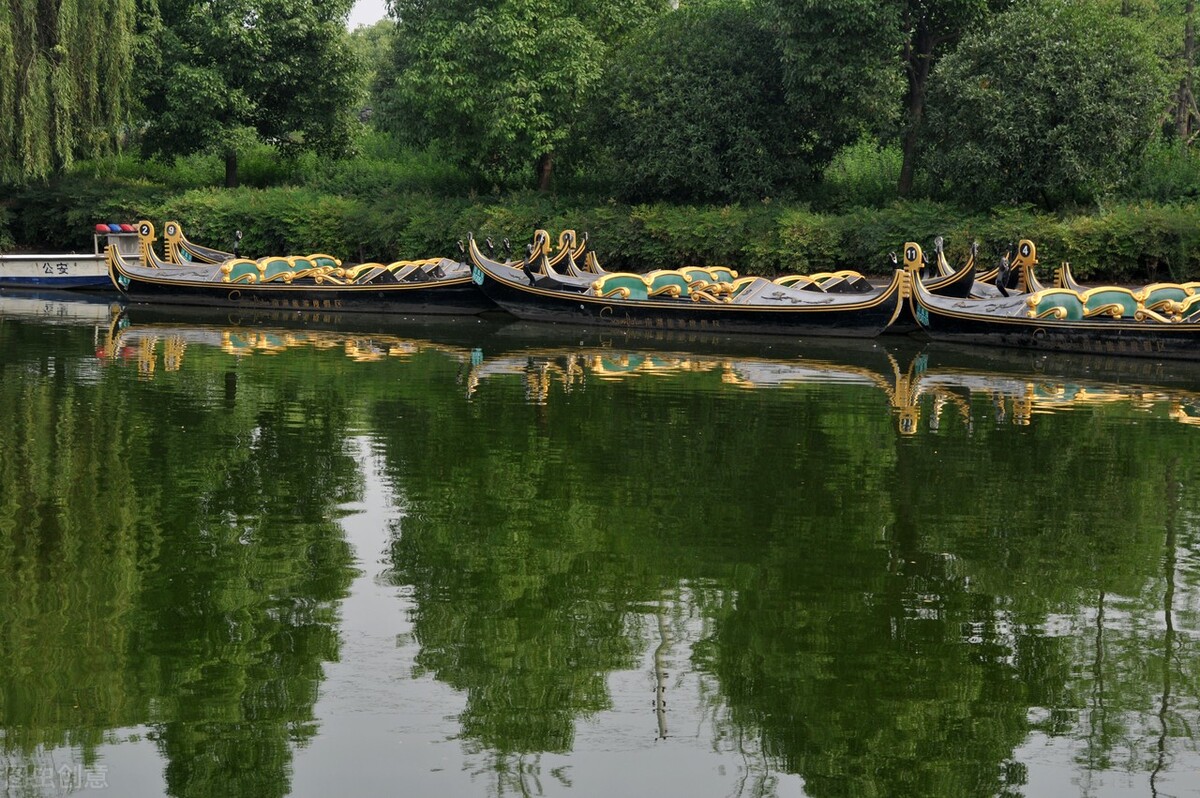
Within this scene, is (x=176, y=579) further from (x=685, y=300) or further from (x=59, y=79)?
(x=59, y=79)

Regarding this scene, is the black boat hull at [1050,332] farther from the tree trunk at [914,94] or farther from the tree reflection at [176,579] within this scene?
the tree reflection at [176,579]

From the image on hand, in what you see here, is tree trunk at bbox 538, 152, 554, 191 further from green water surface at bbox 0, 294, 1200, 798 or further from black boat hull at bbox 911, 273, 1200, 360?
green water surface at bbox 0, 294, 1200, 798

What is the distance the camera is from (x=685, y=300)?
26.5 m

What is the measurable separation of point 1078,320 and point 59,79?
24.0 meters

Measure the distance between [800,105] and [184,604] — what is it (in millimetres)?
25403

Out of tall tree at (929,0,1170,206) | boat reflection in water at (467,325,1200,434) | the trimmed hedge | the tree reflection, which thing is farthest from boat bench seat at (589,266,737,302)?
the tree reflection

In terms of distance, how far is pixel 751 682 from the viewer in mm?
7781

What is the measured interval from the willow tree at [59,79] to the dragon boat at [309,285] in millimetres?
4856

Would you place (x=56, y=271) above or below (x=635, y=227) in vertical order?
below

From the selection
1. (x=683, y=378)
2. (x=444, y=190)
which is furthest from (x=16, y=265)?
(x=683, y=378)

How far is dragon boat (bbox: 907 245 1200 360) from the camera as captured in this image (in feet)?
73.1

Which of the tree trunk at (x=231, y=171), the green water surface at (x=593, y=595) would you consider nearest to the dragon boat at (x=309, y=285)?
the tree trunk at (x=231, y=171)

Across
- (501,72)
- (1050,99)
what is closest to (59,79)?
(501,72)

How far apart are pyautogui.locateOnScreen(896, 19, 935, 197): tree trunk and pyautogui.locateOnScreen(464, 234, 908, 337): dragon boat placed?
6644mm
